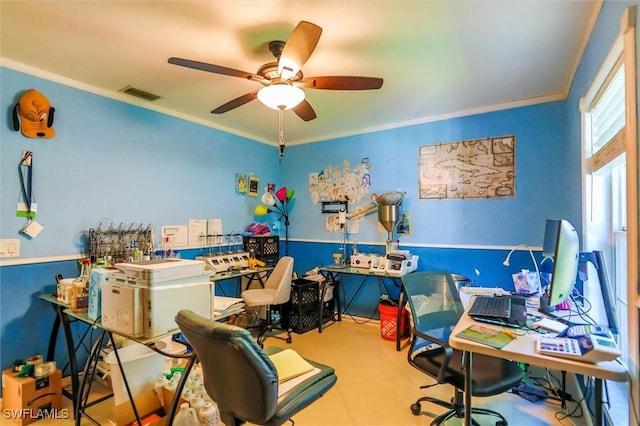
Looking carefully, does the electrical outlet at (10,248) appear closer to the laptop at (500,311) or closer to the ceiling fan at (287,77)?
the ceiling fan at (287,77)

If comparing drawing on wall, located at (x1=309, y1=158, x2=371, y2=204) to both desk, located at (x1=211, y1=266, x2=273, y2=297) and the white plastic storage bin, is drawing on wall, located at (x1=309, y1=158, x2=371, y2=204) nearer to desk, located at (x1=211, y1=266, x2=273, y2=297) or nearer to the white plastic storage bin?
desk, located at (x1=211, y1=266, x2=273, y2=297)

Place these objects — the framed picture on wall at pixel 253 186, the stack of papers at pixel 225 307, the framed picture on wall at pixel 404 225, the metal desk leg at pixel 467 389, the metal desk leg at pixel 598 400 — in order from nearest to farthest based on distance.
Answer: the metal desk leg at pixel 598 400 → the metal desk leg at pixel 467 389 → the stack of papers at pixel 225 307 → the framed picture on wall at pixel 404 225 → the framed picture on wall at pixel 253 186

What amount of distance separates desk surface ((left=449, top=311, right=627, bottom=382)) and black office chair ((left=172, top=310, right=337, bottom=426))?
76 centimetres

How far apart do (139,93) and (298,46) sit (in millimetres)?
1982

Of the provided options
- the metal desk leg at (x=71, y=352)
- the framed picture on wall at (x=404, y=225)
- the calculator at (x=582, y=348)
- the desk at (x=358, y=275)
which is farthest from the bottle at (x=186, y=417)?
the framed picture on wall at (x=404, y=225)

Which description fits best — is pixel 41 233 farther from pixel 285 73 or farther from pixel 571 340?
pixel 571 340

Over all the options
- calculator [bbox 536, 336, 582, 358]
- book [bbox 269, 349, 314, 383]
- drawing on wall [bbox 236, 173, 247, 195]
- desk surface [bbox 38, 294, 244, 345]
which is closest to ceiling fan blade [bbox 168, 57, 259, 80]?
desk surface [bbox 38, 294, 244, 345]

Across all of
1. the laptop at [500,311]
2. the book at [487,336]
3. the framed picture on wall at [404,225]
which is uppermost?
the framed picture on wall at [404,225]

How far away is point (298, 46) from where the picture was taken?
1.71 metres

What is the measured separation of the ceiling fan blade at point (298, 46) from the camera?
1605 mm

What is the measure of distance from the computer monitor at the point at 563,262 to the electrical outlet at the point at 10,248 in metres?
3.45

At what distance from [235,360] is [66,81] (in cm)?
285

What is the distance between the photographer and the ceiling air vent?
2816mm

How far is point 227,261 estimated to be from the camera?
3574 mm
